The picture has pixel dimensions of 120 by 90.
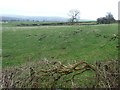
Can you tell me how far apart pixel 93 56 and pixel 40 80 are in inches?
408

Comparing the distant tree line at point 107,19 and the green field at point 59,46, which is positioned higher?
the distant tree line at point 107,19

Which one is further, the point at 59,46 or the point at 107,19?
the point at 107,19

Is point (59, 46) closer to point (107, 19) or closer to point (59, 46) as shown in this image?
point (59, 46)

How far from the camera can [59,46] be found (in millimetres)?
19812

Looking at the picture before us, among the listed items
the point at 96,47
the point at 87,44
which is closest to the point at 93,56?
the point at 96,47

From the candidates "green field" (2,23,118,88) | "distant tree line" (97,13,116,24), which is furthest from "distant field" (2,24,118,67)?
"distant tree line" (97,13,116,24)

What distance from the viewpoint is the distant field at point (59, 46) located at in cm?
1622

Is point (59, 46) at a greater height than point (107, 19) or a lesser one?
lesser

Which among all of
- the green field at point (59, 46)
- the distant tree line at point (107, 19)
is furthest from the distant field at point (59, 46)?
the distant tree line at point (107, 19)

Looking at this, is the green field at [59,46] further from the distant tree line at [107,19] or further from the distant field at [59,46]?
the distant tree line at [107,19]

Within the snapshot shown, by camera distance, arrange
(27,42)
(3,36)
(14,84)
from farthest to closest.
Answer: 1. (3,36)
2. (27,42)
3. (14,84)

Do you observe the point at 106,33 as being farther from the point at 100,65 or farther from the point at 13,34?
the point at 100,65

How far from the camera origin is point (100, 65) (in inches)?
226


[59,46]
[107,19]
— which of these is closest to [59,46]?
[59,46]
